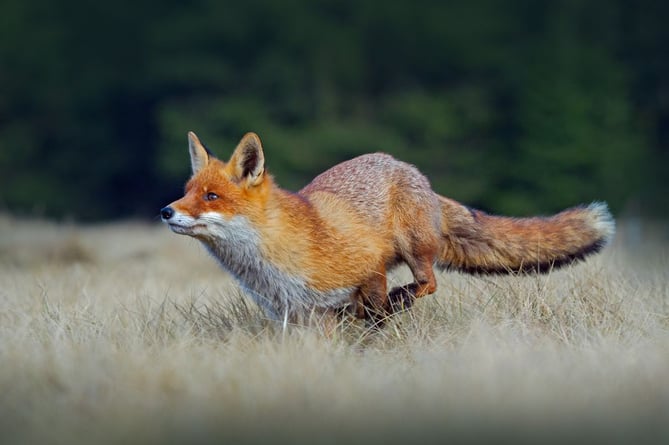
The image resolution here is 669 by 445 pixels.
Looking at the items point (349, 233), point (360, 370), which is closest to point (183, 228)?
point (349, 233)

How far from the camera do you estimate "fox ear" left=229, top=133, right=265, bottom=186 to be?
230 inches

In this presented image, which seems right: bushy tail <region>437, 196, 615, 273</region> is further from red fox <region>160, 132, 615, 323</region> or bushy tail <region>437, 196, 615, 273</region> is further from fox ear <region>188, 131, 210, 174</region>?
fox ear <region>188, 131, 210, 174</region>

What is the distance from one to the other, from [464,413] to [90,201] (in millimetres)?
24715

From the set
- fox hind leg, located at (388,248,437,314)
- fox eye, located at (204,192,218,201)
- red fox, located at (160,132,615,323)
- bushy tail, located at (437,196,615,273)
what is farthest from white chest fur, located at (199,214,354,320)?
bushy tail, located at (437,196,615,273)

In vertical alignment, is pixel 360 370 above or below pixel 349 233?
below

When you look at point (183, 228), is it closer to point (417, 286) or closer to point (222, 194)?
point (222, 194)

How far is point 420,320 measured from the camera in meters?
6.20

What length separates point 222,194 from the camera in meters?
5.75

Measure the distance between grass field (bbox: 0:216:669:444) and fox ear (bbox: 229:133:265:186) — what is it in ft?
3.21

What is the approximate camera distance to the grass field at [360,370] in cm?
421

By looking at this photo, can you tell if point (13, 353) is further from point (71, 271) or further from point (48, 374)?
point (71, 271)

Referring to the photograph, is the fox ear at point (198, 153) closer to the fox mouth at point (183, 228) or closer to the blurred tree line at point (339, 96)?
the fox mouth at point (183, 228)

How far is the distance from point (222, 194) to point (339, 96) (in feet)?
69.0

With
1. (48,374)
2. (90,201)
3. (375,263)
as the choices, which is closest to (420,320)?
(375,263)
